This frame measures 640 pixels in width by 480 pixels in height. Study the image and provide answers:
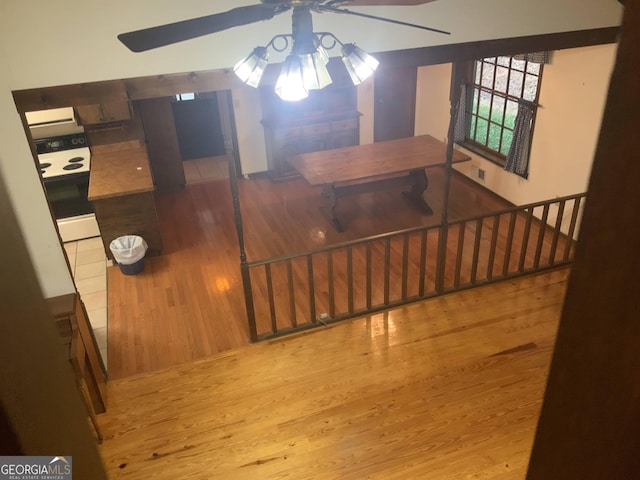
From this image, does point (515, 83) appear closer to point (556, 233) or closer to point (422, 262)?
point (556, 233)

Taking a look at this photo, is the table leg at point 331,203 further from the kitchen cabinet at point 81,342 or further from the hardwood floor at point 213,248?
the kitchen cabinet at point 81,342

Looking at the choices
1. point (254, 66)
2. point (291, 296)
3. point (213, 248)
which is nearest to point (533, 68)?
point (291, 296)

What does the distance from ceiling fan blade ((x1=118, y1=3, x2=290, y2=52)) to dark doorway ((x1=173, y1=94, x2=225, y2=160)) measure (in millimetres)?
6331

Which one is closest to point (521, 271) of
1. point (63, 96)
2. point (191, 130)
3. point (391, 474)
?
point (391, 474)

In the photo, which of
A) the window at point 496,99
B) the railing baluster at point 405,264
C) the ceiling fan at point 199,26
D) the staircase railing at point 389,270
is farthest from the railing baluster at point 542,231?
the ceiling fan at point 199,26

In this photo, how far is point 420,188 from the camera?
6.30m

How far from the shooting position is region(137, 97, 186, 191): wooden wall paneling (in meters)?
6.76

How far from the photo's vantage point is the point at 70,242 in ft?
19.5

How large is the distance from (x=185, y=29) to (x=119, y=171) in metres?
4.19

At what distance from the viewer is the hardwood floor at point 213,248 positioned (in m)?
4.21

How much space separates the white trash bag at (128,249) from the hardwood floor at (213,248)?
0.61 ft

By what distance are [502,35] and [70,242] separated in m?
4.95

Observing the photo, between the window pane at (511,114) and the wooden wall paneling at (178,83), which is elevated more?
the wooden wall paneling at (178,83)

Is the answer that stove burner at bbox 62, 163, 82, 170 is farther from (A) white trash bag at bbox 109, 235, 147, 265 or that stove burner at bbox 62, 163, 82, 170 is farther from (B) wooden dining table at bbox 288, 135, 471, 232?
(B) wooden dining table at bbox 288, 135, 471, 232
